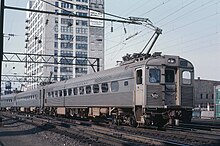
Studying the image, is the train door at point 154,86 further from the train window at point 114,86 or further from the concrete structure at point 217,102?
the concrete structure at point 217,102

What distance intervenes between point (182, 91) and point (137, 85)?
7.30 ft

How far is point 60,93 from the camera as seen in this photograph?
110 feet

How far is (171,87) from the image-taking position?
60.8 ft

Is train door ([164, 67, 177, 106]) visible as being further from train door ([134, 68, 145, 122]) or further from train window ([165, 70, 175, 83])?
train door ([134, 68, 145, 122])

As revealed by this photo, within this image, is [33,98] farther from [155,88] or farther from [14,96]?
[155,88]

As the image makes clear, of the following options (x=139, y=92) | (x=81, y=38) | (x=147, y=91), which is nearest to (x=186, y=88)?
(x=147, y=91)

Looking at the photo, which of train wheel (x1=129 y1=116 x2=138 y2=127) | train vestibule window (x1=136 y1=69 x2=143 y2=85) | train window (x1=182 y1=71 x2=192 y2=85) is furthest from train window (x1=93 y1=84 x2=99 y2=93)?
train window (x1=182 y1=71 x2=192 y2=85)

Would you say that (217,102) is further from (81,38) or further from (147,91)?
(81,38)

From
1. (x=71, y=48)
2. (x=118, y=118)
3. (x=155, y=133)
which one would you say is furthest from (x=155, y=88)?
(x=71, y=48)

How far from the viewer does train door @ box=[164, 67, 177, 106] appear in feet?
60.0

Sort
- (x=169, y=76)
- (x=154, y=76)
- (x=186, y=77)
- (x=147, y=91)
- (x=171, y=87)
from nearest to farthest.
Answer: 1. (x=147, y=91)
2. (x=154, y=76)
3. (x=171, y=87)
4. (x=169, y=76)
5. (x=186, y=77)

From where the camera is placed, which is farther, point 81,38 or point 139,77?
point 81,38

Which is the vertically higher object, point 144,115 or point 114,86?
point 114,86

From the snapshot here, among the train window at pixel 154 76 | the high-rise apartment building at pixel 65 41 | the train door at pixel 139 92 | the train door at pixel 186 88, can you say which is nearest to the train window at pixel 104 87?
the train door at pixel 139 92
